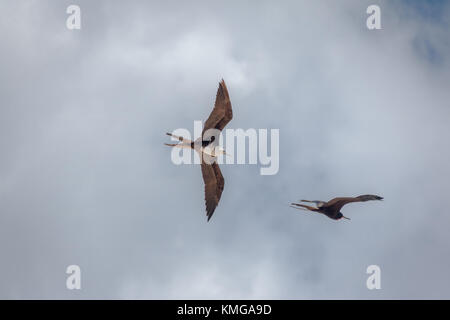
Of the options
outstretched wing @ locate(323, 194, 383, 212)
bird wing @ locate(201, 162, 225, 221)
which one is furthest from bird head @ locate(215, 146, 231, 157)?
outstretched wing @ locate(323, 194, 383, 212)

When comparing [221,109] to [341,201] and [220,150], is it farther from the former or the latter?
[341,201]

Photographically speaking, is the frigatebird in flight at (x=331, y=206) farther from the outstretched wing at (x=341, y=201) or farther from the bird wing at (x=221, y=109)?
the bird wing at (x=221, y=109)

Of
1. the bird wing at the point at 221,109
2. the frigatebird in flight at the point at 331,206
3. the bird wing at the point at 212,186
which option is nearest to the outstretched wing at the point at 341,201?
the frigatebird in flight at the point at 331,206

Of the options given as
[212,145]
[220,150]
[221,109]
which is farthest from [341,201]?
[221,109]

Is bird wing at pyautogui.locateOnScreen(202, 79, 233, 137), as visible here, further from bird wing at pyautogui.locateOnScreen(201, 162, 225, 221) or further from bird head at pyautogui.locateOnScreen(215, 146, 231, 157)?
bird wing at pyautogui.locateOnScreen(201, 162, 225, 221)

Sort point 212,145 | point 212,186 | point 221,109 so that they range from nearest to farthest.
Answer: point 221,109 → point 212,145 → point 212,186
